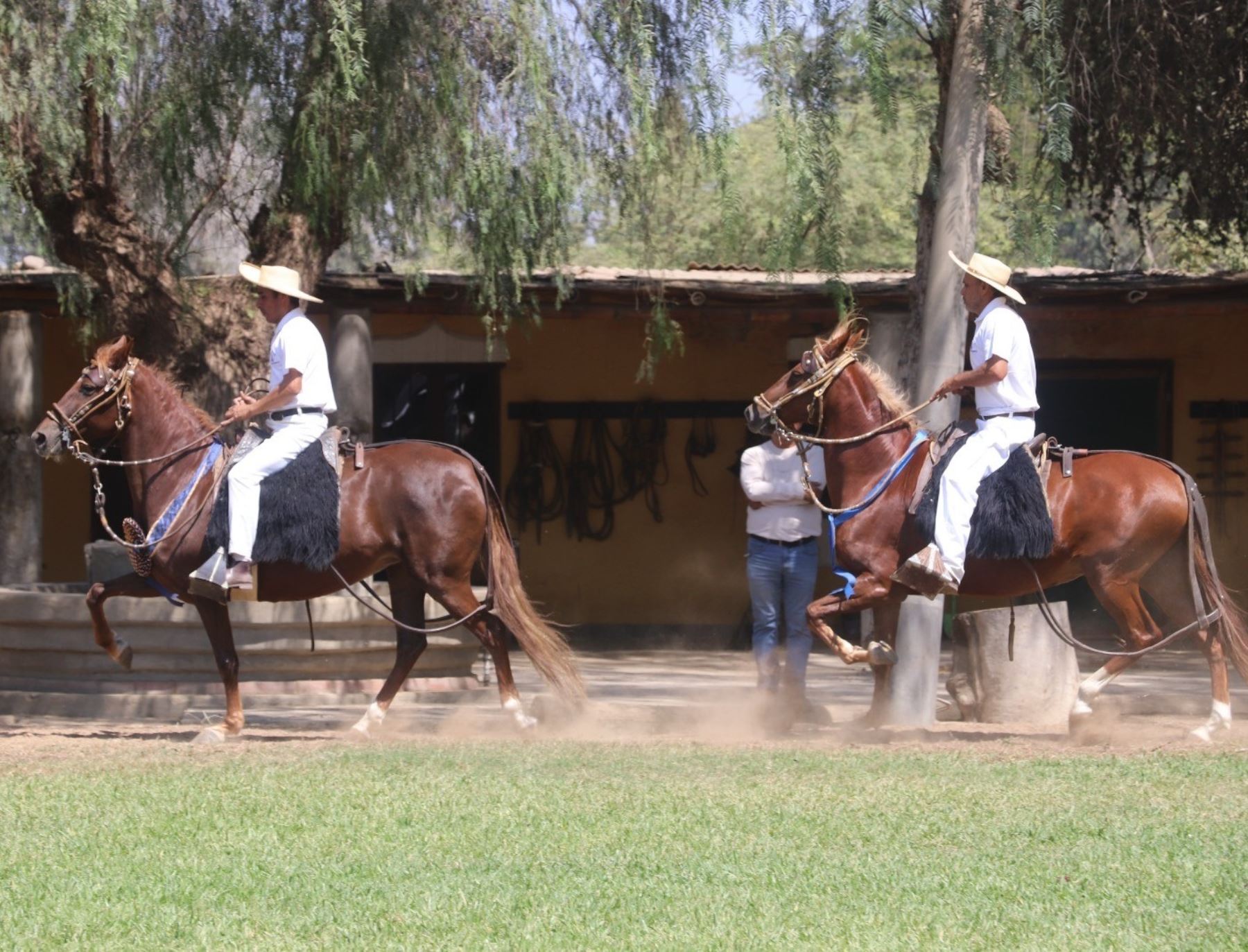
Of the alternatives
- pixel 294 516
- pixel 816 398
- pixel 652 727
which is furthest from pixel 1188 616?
pixel 294 516

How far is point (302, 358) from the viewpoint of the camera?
29.2 ft

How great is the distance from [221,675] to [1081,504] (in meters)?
5.09

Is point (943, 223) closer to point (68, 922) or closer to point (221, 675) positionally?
point (221, 675)

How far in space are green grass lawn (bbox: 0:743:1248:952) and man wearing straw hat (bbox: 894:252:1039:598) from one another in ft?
3.29

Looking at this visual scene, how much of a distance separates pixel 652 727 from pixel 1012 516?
106 inches

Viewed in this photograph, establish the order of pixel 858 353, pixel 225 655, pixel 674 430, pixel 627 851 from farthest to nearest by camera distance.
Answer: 1. pixel 674 430
2. pixel 225 655
3. pixel 858 353
4. pixel 627 851

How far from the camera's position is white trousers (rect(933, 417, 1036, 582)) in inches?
332

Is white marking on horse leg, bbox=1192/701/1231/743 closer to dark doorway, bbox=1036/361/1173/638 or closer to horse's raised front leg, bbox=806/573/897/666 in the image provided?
horse's raised front leg, bbox=806/573/897/666

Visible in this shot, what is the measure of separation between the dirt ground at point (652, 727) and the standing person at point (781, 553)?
0.31 meters

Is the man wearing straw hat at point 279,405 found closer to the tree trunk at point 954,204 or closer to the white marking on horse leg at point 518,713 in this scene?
the white marking on horse leg at point 518,713

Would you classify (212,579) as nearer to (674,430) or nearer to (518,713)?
(518,713)

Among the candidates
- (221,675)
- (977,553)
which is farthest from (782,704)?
(221,675)

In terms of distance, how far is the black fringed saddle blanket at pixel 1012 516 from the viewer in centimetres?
845

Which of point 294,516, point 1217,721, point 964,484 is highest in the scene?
point 964,484
